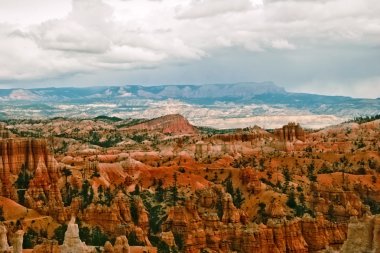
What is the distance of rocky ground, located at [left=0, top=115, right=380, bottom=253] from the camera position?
7794cm

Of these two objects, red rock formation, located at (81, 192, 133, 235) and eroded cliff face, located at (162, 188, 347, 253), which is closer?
eroded cliff face, located at (162, 188, 347, 253)

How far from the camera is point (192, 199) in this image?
96312 mm

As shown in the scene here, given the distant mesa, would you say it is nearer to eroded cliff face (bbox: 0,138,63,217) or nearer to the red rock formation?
eroded cliff face (bbox: 0,138,63,217)

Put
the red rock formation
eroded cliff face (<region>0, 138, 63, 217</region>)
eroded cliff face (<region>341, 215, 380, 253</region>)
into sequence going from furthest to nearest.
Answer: eroded cliff face (<region>0, 138, 63, 217</region>) < the red rock formation < eroded cliff face (<region>341, 215, 380, 253</region>)

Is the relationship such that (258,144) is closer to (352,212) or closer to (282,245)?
(352,212)

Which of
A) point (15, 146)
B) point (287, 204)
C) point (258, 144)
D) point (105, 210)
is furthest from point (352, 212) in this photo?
point (258, 144)

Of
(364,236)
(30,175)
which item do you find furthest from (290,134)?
(364,236)

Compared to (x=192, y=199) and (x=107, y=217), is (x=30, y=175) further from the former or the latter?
(x=192, y=199)

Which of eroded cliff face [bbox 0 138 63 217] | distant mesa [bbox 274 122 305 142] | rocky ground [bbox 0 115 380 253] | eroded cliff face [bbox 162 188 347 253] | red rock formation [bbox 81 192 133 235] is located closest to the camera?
rocky ground [bbox 0 115 380 253]

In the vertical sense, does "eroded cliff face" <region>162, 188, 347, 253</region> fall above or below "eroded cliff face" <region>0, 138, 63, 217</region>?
below

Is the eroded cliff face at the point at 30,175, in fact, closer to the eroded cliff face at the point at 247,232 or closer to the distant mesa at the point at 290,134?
the eroded cliff face at the point at 247,232

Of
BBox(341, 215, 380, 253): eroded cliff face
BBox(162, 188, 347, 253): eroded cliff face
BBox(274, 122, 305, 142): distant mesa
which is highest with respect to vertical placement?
BBox(341, 215, 380, 253): eroded cliff face

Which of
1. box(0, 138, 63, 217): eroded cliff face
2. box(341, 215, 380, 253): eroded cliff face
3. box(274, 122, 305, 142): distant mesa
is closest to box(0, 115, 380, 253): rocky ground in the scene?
box(341, 215, 380, 253): eroded cliff face

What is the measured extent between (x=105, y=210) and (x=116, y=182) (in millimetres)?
35267
